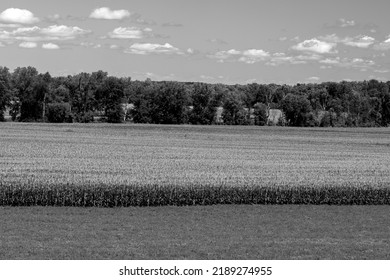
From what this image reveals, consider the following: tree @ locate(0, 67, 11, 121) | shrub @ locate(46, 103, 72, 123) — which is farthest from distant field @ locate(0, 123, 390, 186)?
tree @ locate(0, 67, 11, 121)

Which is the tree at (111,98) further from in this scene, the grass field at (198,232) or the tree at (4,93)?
the grass field at (198,232)

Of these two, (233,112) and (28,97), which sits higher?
(28,97)

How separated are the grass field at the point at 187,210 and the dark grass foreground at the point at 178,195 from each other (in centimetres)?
5

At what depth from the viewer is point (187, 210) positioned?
29.4 m

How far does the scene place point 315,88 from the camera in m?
147

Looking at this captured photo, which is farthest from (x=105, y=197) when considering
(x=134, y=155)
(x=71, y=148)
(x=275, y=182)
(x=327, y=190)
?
(x=71, y=148)

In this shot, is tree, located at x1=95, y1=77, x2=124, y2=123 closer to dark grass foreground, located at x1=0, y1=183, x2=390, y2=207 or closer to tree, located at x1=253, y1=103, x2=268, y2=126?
tree, located at x1=253, y1=103, x2=268, y2=126

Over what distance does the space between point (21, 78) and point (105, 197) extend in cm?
9715

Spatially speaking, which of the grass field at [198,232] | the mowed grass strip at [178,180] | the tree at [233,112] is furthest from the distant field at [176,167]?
the tree at [233,112]

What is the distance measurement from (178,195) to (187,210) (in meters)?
1.73

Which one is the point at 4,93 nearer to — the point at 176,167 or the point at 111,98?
the point at 111,98

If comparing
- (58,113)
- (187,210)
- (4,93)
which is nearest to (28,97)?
(4,93)

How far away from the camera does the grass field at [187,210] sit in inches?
775

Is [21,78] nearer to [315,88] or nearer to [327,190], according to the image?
[315,88]
